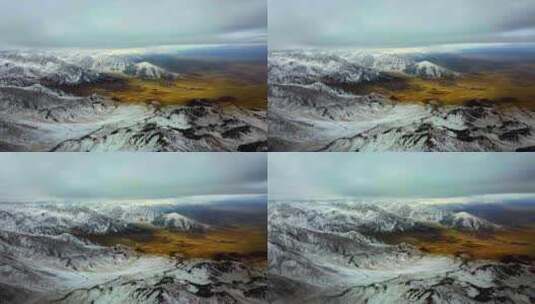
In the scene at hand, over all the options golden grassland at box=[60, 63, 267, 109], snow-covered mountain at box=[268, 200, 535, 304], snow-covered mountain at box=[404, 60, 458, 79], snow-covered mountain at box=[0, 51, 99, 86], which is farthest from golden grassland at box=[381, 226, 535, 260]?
snow-covered mountain at box=[0, 51, 99, 86]

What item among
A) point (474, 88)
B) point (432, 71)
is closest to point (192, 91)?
point (432, 71)

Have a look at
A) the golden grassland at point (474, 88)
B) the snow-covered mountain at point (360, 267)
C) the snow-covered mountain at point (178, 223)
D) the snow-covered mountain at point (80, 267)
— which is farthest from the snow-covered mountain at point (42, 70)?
the golden grassland at point (474, 88)

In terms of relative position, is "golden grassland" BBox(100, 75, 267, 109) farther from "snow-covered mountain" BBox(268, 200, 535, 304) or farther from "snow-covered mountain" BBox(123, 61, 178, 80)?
"snow-covered mountain" BBox(268, 200, 535, 304)

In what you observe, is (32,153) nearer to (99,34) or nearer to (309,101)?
(99,34)

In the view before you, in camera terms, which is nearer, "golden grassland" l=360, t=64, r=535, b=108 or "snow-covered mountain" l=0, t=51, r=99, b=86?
"golden grassland" l=360, t=64, r=535, b=108

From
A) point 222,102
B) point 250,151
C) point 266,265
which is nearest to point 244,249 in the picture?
point 266,265

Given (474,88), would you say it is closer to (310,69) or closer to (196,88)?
(310,69)
